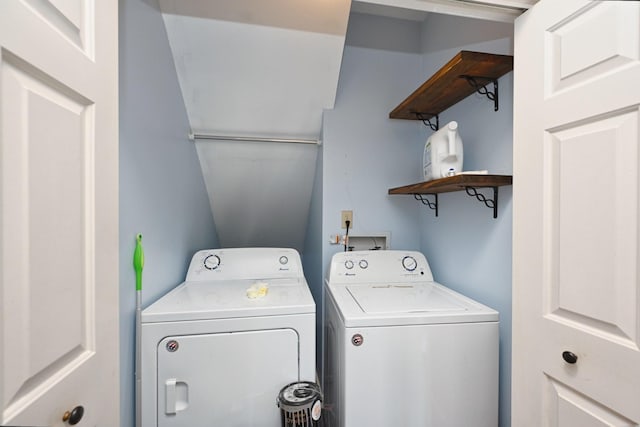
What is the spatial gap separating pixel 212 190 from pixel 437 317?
79.8 inches

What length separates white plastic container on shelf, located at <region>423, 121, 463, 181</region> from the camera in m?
1.49

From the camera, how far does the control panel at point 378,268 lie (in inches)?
74.4

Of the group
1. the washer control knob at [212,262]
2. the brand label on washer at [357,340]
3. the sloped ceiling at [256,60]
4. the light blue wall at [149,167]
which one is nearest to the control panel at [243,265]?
the washer control knob at [212,262]

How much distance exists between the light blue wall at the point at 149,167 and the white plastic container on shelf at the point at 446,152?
1.56m

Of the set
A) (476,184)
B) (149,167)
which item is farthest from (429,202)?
(149,167)

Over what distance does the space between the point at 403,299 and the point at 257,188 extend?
1603 mm

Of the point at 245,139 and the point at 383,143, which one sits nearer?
the point at 245,139

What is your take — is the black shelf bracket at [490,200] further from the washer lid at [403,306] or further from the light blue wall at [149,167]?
the light blue wall at [149,167]

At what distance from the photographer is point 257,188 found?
253 cm

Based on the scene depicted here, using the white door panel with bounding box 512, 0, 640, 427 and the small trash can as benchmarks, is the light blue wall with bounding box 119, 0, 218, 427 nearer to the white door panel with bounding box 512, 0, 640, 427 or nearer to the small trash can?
the small trash can

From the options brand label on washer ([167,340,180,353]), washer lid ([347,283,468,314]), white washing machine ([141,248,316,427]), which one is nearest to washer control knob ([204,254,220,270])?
white washing machine ([141,248,316,427])

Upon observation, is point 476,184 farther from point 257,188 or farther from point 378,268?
point 257,188

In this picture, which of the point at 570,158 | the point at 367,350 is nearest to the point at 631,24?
the point at 570,158

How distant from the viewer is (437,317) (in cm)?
129
